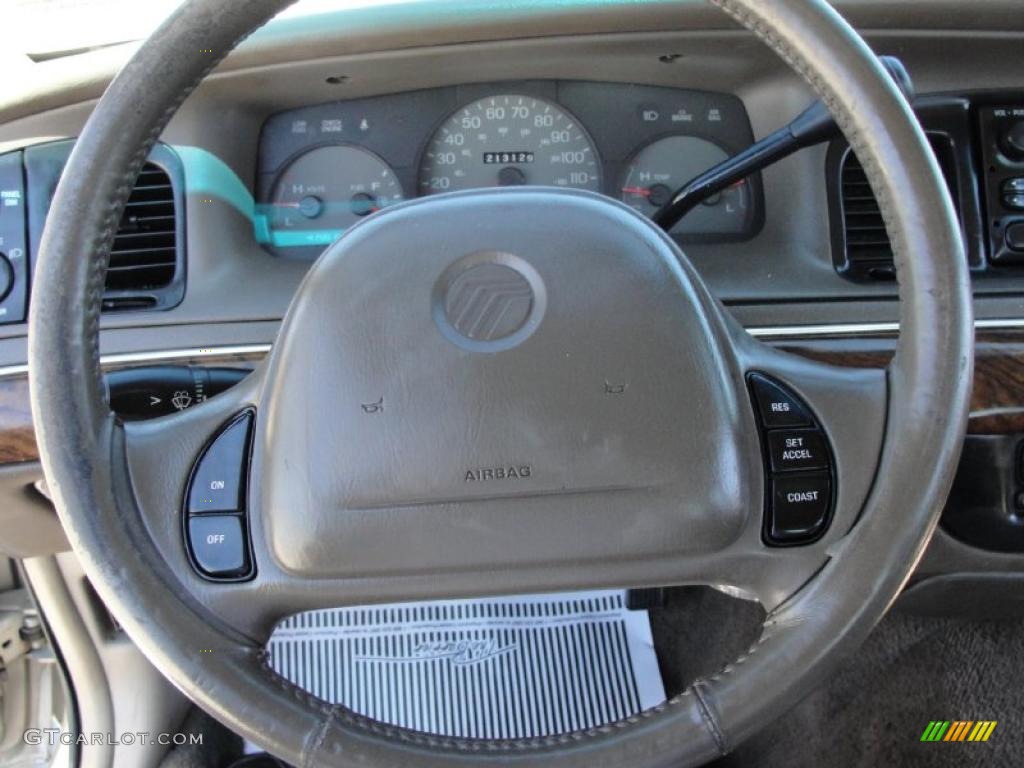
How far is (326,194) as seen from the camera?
4.40 ft

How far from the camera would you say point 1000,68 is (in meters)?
1.33

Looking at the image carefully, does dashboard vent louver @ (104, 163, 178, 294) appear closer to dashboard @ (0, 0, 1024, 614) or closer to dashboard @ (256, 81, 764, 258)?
dashboard @ (0, 0, 1024, 614)

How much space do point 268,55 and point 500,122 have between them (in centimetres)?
31

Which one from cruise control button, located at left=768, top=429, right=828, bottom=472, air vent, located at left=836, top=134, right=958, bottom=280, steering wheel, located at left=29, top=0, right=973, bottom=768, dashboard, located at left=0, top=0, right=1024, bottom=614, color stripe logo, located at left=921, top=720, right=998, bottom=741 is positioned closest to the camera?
steering wheel, located at left=29, top=0, right=973, bottom=768

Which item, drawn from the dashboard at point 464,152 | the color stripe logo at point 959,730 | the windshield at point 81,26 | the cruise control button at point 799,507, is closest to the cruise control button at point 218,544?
the cruise control button at point 799,507

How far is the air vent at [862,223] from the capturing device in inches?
50.8

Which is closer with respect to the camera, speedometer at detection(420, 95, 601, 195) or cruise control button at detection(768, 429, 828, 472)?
cruise control button at detection(768, 429, 828, 472)

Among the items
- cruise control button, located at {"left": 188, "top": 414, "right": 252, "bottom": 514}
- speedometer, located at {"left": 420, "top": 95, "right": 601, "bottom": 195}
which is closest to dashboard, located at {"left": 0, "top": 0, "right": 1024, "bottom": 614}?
speedometer, located at {"left": 420, "top": 95, "right": 601, "bottom": 195}

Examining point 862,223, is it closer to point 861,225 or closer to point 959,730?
point 861,225

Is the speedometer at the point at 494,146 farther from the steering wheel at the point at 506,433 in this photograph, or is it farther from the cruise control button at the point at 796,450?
the cruise control button at the point at 796,450

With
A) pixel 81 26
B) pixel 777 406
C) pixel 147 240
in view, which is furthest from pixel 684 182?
pixel 81 26

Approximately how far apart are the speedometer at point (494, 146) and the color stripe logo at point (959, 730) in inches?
39.3

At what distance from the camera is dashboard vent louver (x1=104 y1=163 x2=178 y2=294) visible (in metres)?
1.24

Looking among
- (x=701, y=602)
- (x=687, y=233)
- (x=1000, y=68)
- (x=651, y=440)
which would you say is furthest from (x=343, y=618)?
(x=1000, y=68)
